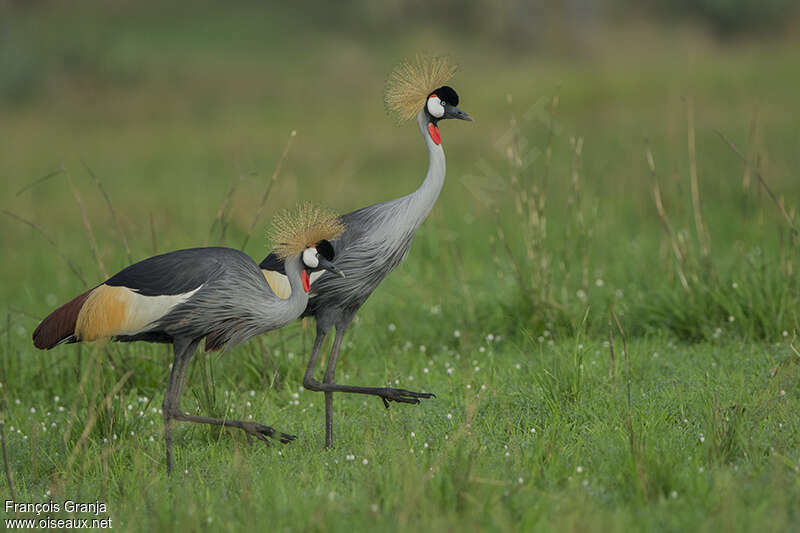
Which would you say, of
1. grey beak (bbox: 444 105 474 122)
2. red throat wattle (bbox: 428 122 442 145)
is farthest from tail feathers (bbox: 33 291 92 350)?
grey beak (bbox: 444 105 474 122)

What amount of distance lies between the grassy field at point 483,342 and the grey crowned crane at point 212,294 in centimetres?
28

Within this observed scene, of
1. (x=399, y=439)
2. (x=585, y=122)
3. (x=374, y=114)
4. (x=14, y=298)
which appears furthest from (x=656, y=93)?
(x=399, y=439)

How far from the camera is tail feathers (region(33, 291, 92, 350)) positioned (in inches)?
165

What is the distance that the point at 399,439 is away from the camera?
439 centimetres

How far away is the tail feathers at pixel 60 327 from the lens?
13.8 ft

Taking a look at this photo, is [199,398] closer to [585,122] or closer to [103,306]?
[103,306]

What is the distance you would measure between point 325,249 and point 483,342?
7.99 feet

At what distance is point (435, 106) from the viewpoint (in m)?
4.28

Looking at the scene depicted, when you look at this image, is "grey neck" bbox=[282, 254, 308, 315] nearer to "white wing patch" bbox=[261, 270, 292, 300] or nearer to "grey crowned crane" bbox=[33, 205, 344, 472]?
"grey crowned crane" bbox=[33, 205, 344, 472]

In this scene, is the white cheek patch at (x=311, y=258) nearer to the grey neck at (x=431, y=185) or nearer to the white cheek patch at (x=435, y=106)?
the grey neck at (x=431, y=185)

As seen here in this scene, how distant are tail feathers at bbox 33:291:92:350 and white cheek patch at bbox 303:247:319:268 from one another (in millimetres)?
1075

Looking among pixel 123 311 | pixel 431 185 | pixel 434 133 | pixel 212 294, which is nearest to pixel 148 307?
pixel 123 311

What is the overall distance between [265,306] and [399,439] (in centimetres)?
96

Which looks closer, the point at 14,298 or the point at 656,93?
the point at 14,298
